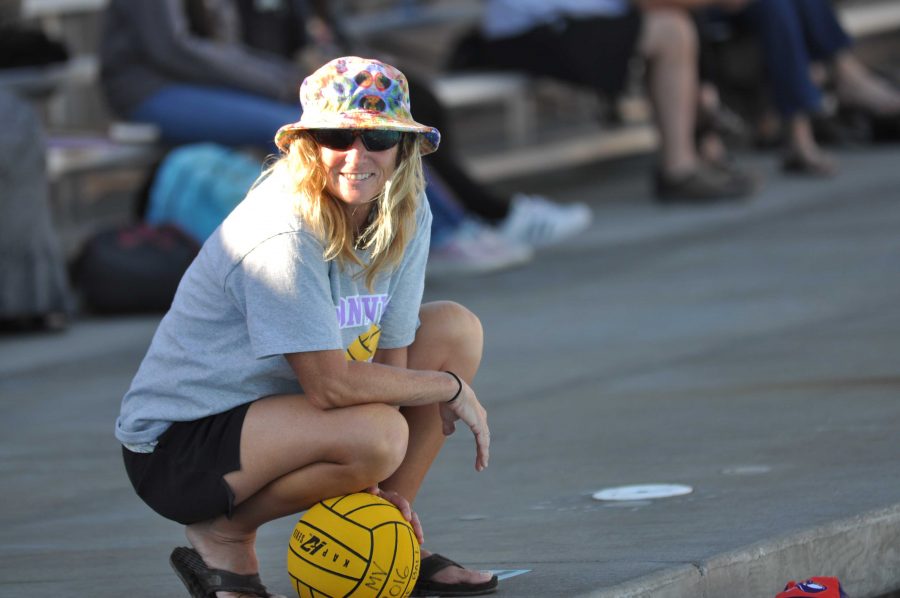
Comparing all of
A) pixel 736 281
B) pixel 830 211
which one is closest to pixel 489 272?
pixel 736 281

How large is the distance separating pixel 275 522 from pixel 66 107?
19.4ft

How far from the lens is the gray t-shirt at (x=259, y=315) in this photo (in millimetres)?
3398

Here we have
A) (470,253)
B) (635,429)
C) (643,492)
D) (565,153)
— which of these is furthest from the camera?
(565,153)

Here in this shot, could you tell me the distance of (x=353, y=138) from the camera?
3.48 m

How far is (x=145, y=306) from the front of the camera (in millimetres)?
7734

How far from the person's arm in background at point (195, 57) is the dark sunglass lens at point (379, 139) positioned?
4.74m

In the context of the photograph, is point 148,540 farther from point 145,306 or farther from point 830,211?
point 830,211

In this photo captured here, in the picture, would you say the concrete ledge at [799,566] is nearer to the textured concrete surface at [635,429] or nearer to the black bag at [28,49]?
the textured concrete surface at [635,429]

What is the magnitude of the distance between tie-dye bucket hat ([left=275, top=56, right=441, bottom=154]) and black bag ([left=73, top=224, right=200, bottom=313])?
4.14 metres

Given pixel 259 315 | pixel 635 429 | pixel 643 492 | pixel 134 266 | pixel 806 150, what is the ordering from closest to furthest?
pixel 259 315, pixel 643 492, pixel 635 429, pixel 134 266, pixel 806 150

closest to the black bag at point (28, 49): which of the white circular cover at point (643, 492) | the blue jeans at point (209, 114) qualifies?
the blue jeans at point (209, 114)

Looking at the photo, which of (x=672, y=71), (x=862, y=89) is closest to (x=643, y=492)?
(x=672, y=71)

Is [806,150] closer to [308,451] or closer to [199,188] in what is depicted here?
[199,188]

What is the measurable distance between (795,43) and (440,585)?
711 cm
